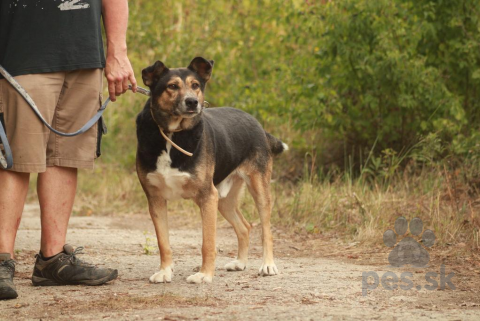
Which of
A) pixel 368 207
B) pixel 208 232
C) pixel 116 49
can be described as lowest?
pixel 368 207

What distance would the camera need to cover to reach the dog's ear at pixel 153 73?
4762 mm

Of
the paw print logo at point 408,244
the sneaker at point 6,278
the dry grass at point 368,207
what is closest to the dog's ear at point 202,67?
the sneaker at point 6,278

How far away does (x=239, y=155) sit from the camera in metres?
5.33

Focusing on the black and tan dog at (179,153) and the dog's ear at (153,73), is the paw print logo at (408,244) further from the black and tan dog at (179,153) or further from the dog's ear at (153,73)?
the dog's ear at (153,73)

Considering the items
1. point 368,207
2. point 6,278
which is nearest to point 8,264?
point 6,278

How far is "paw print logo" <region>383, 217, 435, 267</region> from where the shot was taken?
17.8 ft

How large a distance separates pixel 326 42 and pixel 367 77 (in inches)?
25.8

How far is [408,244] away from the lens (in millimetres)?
5801

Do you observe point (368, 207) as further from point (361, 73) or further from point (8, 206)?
point (8, 206)

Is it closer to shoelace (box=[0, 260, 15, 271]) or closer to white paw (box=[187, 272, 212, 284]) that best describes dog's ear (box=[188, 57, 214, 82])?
white paw (box=[187, 272, 212, 284])

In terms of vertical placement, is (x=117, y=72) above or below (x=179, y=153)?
above

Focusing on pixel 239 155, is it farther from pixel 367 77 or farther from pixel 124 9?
pixel 367 77

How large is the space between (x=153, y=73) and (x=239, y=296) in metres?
1.64

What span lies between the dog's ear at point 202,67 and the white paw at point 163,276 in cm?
137
